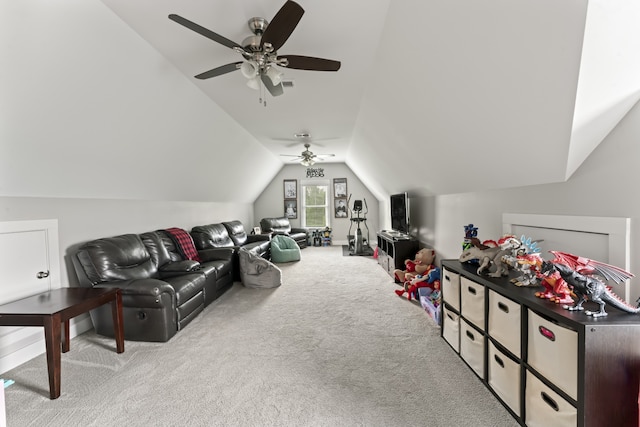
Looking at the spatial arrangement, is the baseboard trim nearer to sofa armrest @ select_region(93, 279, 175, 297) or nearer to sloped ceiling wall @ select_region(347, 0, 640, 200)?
sofa armrest @ select_region(93, 279, 175, 297)

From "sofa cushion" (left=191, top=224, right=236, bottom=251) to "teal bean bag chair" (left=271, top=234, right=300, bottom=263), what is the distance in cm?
112

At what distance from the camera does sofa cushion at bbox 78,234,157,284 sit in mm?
2746

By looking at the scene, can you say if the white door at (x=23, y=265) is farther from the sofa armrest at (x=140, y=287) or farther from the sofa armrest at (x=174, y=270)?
the sofa armrest at (x=174, y=270)

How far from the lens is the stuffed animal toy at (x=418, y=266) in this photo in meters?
4.17

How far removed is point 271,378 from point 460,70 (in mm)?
2566

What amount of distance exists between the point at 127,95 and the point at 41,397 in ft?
7.93

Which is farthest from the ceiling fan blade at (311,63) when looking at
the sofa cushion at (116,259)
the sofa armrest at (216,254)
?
the sofa armrest at (216,254)

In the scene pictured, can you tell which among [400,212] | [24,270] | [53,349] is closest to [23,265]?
[24,270]

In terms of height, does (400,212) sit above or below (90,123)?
below

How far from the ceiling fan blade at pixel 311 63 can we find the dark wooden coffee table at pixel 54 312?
2.38m

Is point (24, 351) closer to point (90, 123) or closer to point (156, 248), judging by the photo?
point (156, 248)

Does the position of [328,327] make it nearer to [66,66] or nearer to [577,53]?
[577,53]

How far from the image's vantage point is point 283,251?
638 centimetres

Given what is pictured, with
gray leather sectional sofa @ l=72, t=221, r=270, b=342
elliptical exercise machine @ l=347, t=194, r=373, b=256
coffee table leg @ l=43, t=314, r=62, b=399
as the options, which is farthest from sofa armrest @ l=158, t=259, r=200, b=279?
elliptical exercise machine @ l=347, t=194, r=373, b=256
